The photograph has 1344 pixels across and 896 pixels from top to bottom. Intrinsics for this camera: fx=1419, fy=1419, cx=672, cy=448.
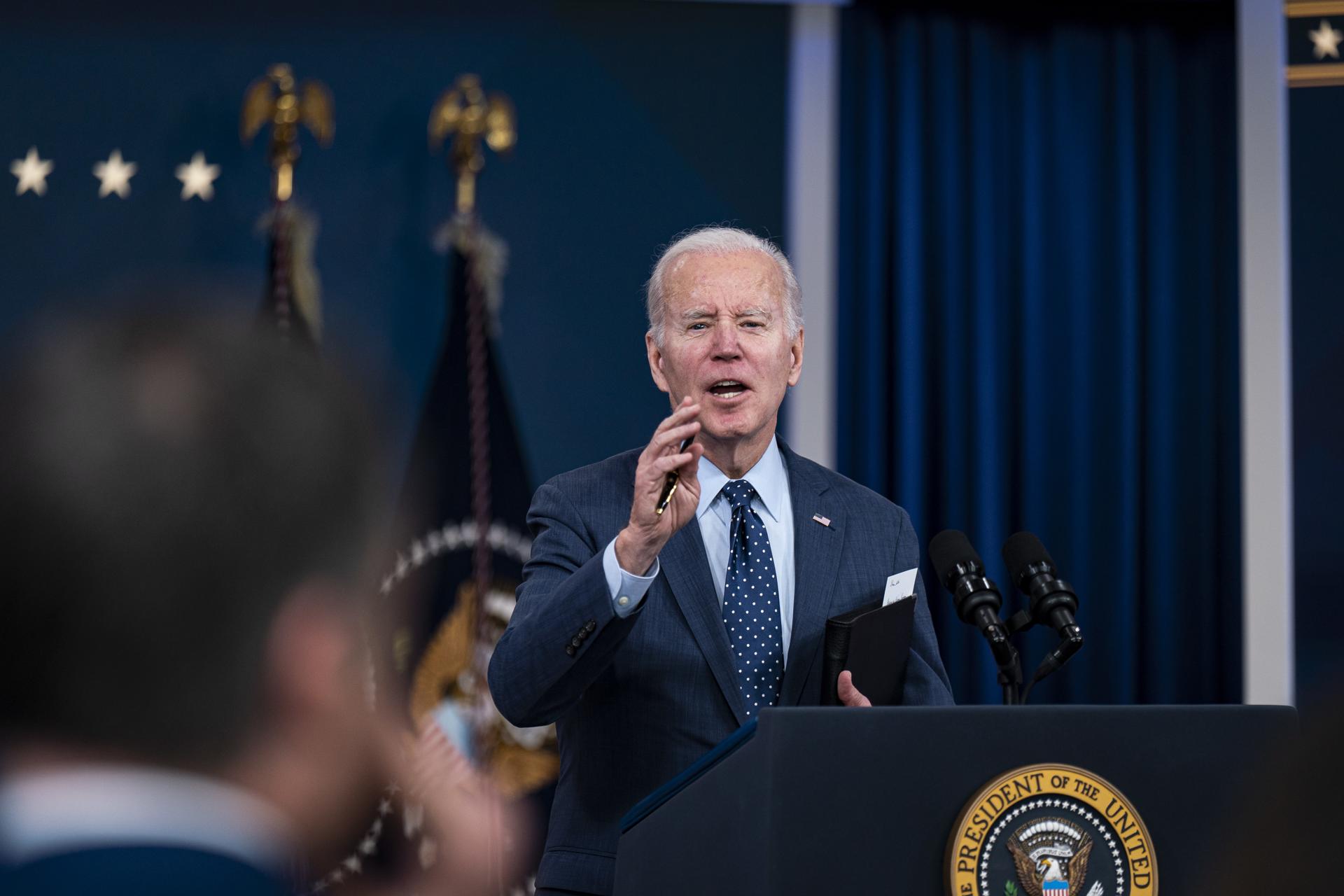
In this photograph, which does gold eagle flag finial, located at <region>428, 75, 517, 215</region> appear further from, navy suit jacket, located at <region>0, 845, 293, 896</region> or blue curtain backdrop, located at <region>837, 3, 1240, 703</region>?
navy suit jacket, located at <region>0, 845, 293, 896</region>

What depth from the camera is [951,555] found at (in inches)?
80.8

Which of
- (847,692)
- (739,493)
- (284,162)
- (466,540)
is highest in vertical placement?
(284,162)

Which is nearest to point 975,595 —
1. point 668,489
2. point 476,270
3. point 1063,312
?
point 668,489

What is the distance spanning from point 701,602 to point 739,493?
230 millimetres

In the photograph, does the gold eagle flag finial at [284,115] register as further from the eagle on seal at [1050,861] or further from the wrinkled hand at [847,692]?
the eagle on seal at [1050,861]

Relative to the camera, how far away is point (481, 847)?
3967 mm

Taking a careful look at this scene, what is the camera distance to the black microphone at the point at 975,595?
195 cm

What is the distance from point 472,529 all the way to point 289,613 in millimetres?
563

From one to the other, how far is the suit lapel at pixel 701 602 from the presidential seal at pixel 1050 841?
2.09ft

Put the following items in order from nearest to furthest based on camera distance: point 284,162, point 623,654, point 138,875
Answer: point 623,654 → point 138,875 → point 284,162

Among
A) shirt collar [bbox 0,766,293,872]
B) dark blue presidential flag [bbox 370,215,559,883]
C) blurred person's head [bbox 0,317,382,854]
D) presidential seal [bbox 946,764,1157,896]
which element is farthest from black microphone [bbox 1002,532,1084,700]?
shirt collar [bbox 0,766,293,872]

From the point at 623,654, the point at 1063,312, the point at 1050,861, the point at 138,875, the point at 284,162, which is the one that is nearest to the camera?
the point at 1050,861

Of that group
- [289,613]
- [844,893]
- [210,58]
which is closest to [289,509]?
[289,613]

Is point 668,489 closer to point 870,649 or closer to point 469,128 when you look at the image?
point 870,649
